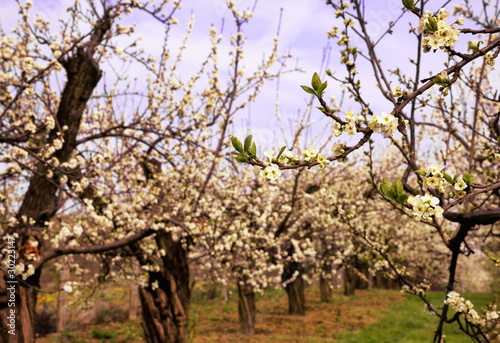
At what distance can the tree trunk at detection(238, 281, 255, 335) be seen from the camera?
477 inches

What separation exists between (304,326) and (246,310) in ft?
8.31

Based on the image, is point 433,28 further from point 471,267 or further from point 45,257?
point 471,267

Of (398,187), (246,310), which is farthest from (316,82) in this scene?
(246,310)

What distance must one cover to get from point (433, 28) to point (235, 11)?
5.88 m

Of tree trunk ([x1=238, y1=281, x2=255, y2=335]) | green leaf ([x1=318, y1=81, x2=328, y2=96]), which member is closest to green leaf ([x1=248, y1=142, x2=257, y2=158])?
green leaf ([x1=318, y1=81, x2=328, y2=96])

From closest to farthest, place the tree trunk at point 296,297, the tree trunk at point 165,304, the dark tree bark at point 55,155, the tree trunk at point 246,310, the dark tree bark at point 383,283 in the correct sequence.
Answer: the dark tree bark at point 55,155
the tree trunk at point 165,304
the tree trunk at point 246,310
the tree trunk at point 296,297
the dark tree bark at point 383,283

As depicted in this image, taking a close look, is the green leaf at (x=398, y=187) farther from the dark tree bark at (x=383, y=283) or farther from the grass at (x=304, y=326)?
the dark tree bark at (x=383, y=283)

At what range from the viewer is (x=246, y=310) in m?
12.1

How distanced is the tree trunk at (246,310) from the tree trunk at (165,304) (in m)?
4.54

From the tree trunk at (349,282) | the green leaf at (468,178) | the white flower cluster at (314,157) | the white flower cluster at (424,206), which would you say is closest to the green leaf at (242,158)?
the white flower cluster at (314,157)

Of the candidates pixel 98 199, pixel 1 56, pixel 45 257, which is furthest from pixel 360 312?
pixel 1 56

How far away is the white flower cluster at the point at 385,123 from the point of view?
5.54 ft

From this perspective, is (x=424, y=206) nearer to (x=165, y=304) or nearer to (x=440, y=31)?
(x=440, y=31)

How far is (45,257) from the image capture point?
523 centimetres
